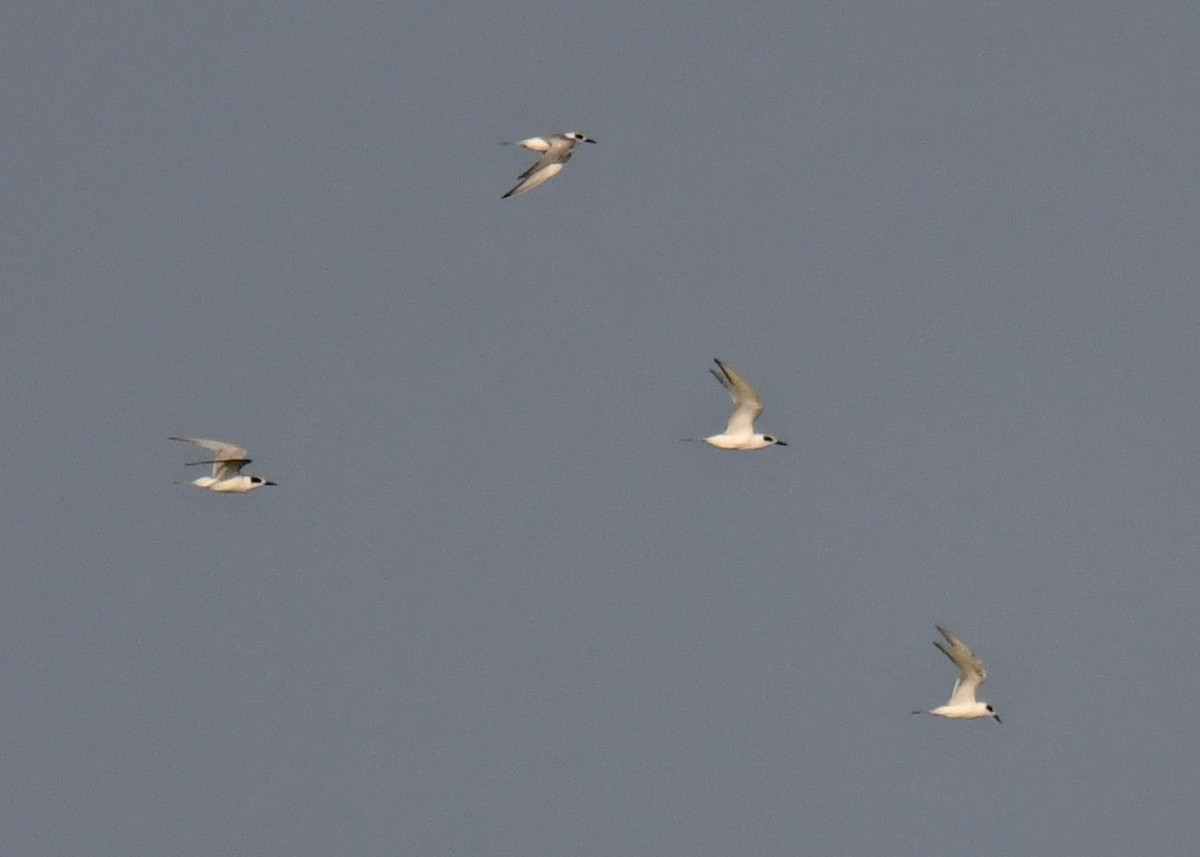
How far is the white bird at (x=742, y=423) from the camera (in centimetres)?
3575

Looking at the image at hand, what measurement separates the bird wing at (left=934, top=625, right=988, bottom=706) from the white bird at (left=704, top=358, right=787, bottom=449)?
3977 millimetres

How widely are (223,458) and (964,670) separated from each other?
1140cm

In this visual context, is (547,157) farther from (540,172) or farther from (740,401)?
(740,401)

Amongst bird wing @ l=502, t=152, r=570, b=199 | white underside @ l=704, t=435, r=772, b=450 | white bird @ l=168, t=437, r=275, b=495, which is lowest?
white bird @ l=168, t=437, r=275, b=495

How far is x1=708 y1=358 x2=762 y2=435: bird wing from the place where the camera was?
3531cm

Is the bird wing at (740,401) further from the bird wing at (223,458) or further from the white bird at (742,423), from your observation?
the bird wing at (223,458)

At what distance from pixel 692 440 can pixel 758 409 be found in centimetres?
120

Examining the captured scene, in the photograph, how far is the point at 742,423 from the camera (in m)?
36.6

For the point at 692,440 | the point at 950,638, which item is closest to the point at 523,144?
the point at 692,440

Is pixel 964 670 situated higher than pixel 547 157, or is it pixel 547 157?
pixel 547 157

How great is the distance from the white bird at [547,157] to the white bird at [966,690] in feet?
30.6

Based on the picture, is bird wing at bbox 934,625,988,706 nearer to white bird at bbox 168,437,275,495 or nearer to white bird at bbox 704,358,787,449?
white bird at bbox 704,358,787,449

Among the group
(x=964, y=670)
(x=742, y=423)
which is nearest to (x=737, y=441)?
(x=742, y=423)

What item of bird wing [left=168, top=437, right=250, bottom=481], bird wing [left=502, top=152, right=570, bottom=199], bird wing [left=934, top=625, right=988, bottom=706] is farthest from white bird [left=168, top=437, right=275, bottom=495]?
bird wing [left=934, top=625, right=988, bottom=706]
